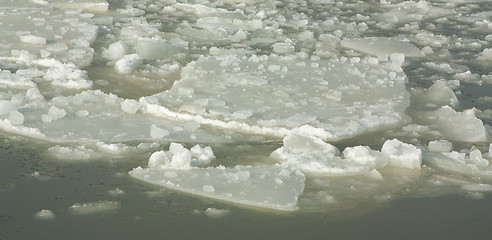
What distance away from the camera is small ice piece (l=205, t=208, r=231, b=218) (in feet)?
8.67

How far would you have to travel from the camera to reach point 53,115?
11.4 ft

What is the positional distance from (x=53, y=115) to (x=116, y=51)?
126cm

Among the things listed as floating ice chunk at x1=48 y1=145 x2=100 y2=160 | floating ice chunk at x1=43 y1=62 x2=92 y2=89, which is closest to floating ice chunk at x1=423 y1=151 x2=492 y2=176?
floating ice chunk at x1=48 y1=145 x2=100 y2=160

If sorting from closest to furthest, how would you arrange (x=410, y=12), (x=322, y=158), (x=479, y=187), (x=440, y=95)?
(x=479, y=187) → (x=322, y=158) → (x=440, y=95) → (x=410, y=12)

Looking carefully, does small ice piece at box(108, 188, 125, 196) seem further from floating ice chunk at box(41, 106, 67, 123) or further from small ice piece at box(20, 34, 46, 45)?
small ice piece at box(20, 34, 46, 45)

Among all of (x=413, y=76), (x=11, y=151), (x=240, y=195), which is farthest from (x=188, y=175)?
(x=413, y=76)

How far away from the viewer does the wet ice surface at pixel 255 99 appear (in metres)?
2.98

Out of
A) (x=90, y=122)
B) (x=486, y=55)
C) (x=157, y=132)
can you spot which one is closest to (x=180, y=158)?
(x=157, y=132)

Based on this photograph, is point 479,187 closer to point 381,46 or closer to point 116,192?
point 116,192

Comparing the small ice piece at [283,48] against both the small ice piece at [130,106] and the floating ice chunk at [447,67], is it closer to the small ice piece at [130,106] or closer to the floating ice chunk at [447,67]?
the floating ice chunk at [447,67]

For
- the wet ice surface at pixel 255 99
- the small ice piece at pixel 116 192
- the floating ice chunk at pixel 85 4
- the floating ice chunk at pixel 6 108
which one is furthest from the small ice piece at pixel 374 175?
the floating ice chunk at pixel 85 4

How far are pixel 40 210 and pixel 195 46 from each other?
2.54 m

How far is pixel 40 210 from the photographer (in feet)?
8.63

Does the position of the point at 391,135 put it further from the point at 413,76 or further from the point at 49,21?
the point at 49,21
